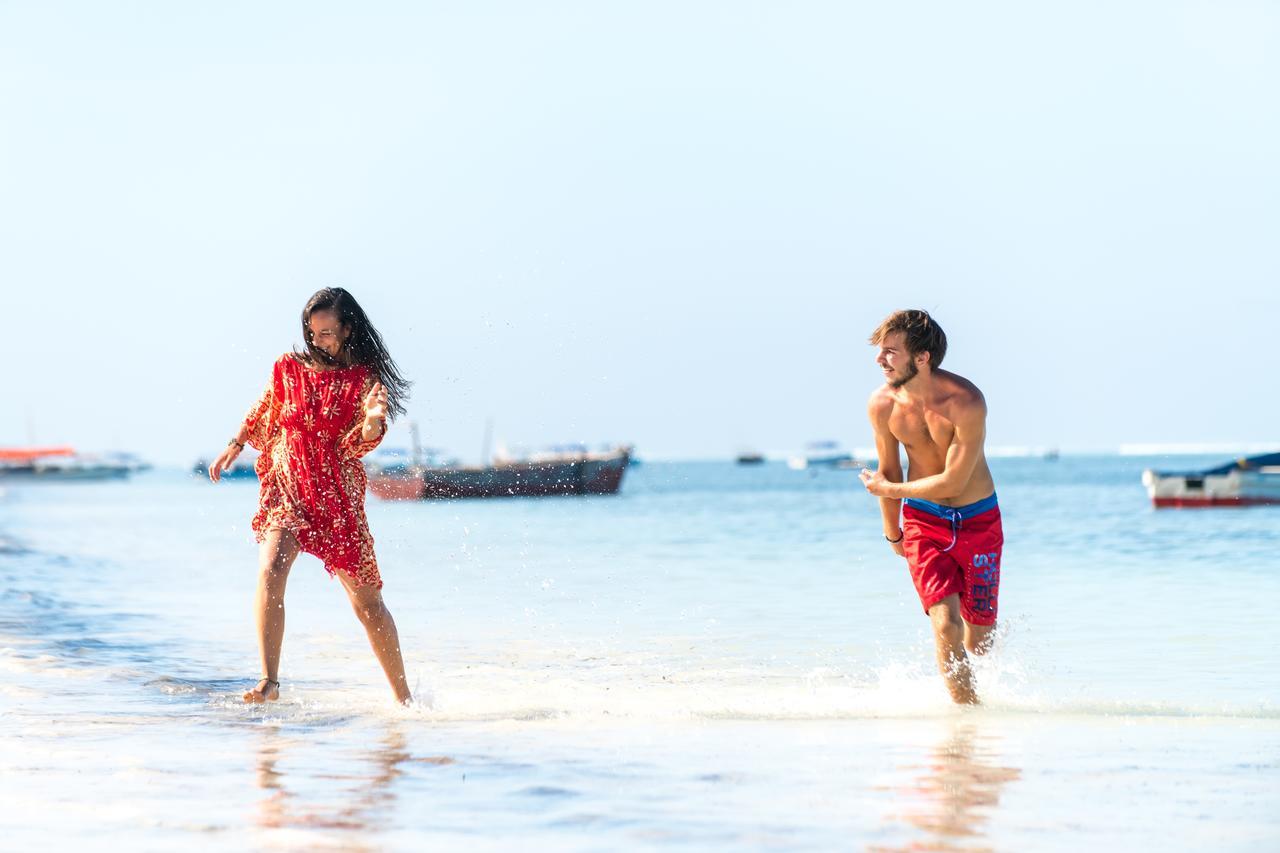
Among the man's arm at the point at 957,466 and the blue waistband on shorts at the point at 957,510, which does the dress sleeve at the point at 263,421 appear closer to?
the man's arm at the point at 957,466

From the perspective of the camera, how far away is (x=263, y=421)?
6.61 metres

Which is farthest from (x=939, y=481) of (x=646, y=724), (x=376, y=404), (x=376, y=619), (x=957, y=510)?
(x=376, y=619)

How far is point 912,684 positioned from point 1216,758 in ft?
7.15

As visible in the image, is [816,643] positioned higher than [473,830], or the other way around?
[473,830]

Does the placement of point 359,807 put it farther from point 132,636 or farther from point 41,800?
point 132,636

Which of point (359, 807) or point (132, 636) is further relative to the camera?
point (132, 636)

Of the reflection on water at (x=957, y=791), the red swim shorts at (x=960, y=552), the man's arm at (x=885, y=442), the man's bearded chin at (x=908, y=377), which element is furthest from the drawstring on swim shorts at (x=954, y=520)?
the reflection on water at (x=957, y=791)

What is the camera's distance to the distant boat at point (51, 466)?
5743 inches

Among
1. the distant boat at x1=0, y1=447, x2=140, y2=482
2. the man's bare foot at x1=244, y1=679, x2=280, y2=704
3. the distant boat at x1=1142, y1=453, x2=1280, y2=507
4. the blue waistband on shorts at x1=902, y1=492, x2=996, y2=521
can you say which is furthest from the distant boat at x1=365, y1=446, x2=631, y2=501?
the distant boat at x1=0, y1=447, x2=140, y2=482

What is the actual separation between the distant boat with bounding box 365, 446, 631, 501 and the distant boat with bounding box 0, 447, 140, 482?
271 ft

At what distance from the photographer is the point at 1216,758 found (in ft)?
17.7

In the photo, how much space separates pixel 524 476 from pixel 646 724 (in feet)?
210

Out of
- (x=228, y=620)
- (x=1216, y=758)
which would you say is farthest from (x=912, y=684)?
(x=228, y=620)

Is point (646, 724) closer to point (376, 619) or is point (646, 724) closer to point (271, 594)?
point (376, 619)
